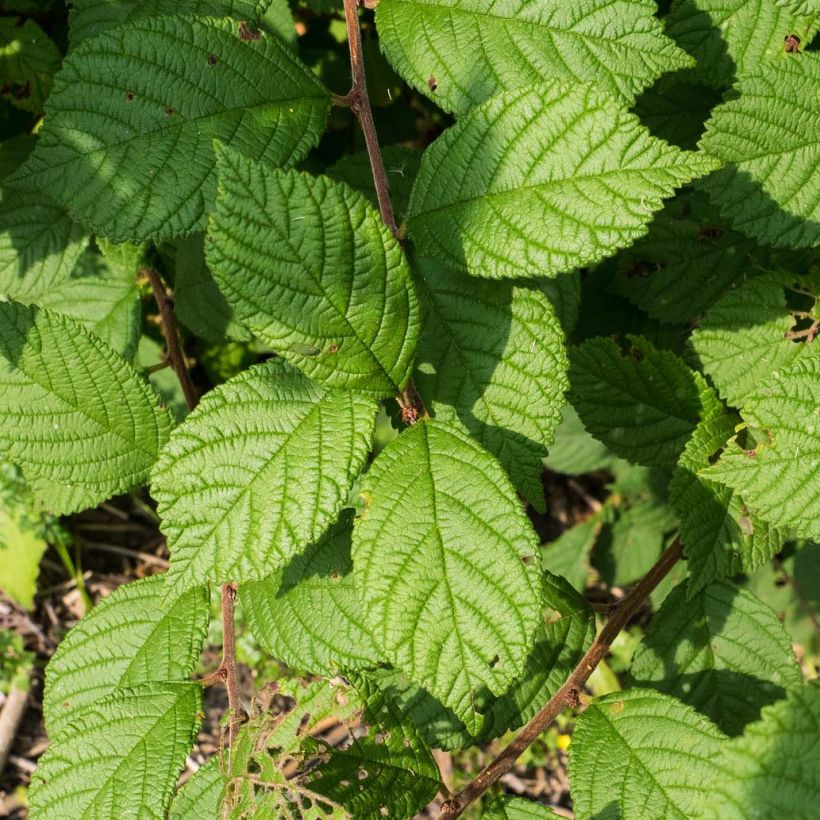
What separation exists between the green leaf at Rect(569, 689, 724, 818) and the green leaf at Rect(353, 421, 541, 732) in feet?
1.40

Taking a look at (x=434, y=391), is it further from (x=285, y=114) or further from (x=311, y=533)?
(x=285, y=114)

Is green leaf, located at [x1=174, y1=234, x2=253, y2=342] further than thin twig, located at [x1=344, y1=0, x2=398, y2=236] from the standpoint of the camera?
Yes

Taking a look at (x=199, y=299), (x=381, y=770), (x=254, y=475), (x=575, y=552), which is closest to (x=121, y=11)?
(x=199, y=299)

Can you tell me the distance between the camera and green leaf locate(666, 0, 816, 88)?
1.70 metres

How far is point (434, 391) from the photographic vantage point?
4.80ft

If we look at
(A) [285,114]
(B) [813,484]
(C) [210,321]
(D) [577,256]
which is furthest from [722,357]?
(C) [210,321]

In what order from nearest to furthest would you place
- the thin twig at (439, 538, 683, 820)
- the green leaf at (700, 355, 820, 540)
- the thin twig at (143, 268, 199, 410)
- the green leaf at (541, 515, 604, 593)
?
the green leaf at (700, 355, 820, 540) < the thin twig at (439, 538, 683, 820) < the thin twig at (143, 268, 199, 410) < the green leaf at (541, 515, 604, 593)

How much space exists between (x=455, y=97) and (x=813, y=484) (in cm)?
83

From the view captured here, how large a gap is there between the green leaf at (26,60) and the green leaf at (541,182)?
3.90ft

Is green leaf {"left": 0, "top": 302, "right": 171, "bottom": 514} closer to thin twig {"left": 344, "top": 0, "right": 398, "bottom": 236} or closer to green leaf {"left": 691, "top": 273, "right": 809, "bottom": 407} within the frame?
thin twig {"left": 344, "top": 0, "right": 398, "bottom": 236}

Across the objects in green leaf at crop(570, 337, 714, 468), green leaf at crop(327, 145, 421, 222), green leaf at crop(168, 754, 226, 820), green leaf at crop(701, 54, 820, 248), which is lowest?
green leaf at crop(168, 754, 226, 820)

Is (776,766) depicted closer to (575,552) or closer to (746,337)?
(746,337)

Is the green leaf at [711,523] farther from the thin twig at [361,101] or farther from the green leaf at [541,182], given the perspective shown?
the thin twig at [361,101]

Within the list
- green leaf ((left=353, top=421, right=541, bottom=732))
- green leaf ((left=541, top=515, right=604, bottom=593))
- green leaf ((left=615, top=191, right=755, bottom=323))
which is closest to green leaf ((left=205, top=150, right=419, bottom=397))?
green leaf ((left=353, top=421, right=541, bottom=732))
